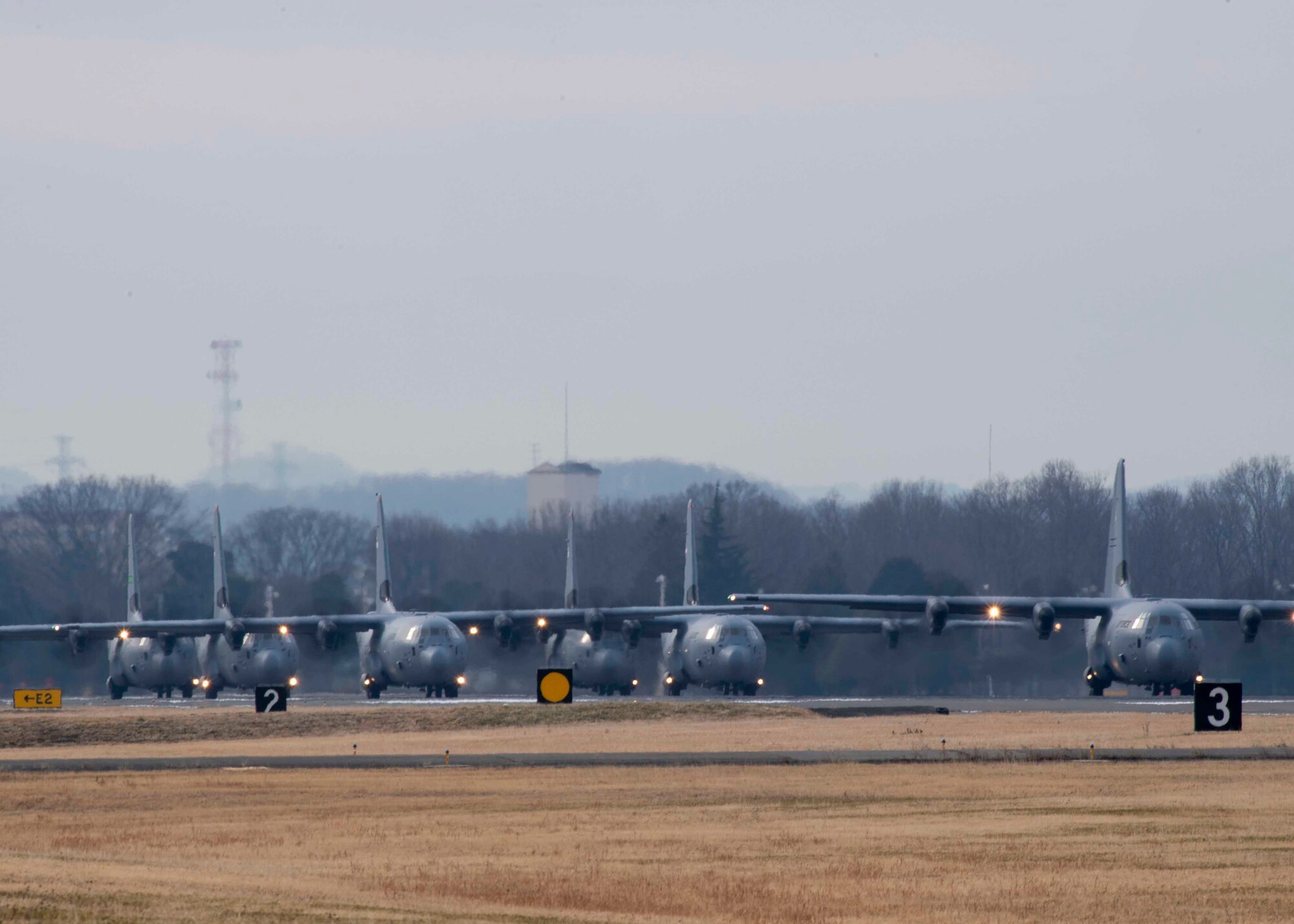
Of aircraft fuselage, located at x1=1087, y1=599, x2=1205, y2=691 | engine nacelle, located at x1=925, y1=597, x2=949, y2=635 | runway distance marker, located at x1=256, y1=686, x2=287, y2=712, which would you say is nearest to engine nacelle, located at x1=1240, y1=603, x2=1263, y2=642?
aircraft fuselage, located at x1=1087, y1=599, x2=1205, y2=691

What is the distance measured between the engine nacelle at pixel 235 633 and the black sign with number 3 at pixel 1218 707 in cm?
5397

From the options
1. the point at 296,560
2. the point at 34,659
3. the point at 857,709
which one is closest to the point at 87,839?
the point at 857,709

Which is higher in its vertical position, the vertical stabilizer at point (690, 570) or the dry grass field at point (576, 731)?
the vertical stabilizer at point (690, 570)

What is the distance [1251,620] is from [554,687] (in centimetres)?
2938

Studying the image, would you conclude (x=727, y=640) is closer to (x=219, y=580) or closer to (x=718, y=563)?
(x=219, y=580)

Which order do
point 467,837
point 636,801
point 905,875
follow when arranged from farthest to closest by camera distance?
point 636,801, point 467,837, point 905,875

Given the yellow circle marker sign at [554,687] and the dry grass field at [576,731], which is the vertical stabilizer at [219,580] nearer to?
the dry grass field at [576,731]

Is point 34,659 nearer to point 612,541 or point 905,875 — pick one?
point 612,541

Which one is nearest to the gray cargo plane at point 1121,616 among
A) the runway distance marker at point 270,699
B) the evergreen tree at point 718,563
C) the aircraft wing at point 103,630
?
the runway distance marker at point 270,699

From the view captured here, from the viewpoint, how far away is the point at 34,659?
11931cm

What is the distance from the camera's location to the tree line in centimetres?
9569

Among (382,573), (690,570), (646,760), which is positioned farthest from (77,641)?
(646,760)

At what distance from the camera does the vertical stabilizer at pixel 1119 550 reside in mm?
78500

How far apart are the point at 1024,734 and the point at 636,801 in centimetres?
2028
